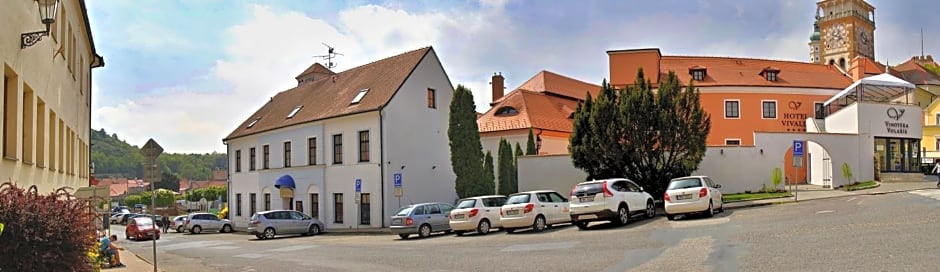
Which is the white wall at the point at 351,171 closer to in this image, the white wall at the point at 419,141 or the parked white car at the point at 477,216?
the white wall at the point at 419,141

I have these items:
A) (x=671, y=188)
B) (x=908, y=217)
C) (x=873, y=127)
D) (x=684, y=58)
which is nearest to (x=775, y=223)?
(x=908, y=217)

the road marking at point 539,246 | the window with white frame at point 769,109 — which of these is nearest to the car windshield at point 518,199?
the road marking at point 539,246

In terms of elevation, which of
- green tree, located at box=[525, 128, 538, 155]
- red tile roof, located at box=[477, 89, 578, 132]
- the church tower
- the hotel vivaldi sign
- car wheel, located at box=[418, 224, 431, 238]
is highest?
the church tower

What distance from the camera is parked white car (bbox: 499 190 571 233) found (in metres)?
27.0

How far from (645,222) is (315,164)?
78.8ft

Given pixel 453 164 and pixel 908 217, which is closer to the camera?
pixel 908 217

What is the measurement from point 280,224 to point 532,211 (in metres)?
16.0

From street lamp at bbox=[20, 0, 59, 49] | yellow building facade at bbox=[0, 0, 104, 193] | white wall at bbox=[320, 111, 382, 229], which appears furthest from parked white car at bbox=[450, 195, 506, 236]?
street lamp at bbox=[20, 0, 59, 49]

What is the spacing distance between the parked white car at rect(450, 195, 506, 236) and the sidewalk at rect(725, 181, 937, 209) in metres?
8.49

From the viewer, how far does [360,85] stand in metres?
46.0

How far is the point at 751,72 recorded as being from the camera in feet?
173

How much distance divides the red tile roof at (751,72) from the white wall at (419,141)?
684 inches

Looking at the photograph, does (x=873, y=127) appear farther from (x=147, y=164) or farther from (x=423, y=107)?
(x=147, y=164)

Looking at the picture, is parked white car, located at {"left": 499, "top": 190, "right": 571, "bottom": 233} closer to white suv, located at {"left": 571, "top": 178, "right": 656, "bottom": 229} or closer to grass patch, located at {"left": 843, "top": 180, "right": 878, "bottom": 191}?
white suv, located at {"left": 571, "top": 178, "right": 656, "bottom": 229}
